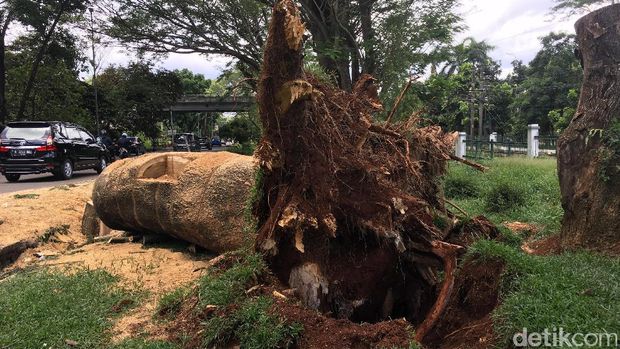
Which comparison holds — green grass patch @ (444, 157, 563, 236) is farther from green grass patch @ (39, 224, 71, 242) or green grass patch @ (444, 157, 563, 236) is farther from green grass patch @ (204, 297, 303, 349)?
green grass patch @ (39, 224, 71, 242)

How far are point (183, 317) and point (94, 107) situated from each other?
1198 inches

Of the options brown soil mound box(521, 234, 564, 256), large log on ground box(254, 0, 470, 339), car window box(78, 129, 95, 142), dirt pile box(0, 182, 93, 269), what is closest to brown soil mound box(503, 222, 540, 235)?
brown soil mound box(521, 234, 564, 256)

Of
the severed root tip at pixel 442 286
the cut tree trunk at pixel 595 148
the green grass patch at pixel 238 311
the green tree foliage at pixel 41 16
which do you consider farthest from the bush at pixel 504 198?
the green tree foliage at pixel 41 16

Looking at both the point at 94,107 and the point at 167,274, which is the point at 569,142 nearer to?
the point at 167,274

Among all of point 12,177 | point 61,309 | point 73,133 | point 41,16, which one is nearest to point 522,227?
point 61,309

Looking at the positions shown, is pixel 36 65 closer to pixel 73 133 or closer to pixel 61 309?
pixel 73 133

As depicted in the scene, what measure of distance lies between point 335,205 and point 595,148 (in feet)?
8.94

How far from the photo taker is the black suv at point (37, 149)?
1327 cm

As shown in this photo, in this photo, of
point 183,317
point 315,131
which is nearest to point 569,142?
point 315,131

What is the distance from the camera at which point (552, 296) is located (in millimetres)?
3225

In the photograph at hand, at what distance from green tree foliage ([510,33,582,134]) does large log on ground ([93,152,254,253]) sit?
1271 inches

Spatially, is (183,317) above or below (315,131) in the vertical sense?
below

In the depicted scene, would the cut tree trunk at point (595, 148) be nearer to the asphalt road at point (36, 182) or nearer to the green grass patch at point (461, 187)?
the green grass patch at point (461, 187)

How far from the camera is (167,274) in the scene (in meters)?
5.66
